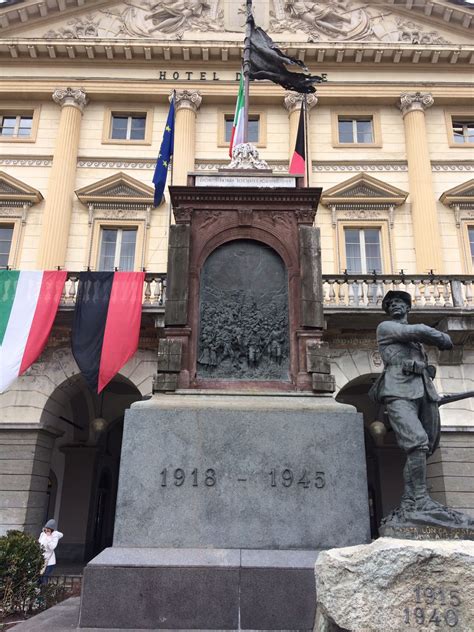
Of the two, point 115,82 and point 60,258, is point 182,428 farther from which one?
point 115,82

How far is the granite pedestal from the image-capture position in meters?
4.92

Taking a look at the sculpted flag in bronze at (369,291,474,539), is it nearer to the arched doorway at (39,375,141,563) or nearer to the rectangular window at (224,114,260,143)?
the arched doorway at (39,375,141,563)

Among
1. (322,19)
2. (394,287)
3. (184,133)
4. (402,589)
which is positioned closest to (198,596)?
(402,589)

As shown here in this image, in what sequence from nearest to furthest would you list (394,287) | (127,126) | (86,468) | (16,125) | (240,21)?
(394,287) < (86,468) < (16,125) < (127,126) < (240,21)

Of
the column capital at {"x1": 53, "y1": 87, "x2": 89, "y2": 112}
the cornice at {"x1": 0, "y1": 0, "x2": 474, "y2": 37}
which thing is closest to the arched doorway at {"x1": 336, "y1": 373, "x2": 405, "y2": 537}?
the column capital at {"x1": 53, "y1": 87, "x2": 89, "y2": 112}

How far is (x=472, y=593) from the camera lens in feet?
12.3

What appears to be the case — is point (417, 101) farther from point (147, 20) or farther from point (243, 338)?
point (243, 338)

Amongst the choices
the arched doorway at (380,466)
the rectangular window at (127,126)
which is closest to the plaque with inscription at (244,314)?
the arched doorway at (380,466)

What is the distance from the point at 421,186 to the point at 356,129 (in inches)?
171

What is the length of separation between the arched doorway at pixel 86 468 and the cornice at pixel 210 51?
47.4 feet

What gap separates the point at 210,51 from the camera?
23.9 metres

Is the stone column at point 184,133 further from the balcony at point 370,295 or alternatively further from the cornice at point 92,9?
the cornice at point 92,9

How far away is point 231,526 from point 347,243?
17.4 meters

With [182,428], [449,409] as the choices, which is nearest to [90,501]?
[449,409]
